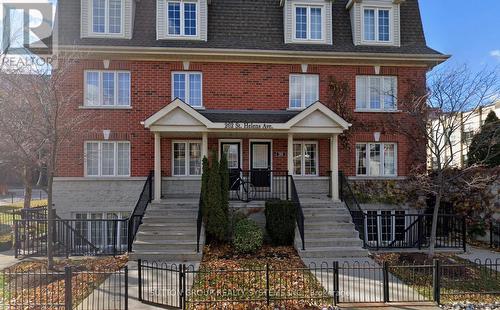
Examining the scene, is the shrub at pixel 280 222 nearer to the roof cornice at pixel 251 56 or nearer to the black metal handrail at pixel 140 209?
the black metal handrail at pixel 140 209

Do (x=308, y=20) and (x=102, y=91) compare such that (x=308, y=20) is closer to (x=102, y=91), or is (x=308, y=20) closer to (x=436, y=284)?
(x=102, y=91)

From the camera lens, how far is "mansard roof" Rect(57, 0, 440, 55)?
45.6 feet

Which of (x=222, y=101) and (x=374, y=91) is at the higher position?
(x=374, y=91)

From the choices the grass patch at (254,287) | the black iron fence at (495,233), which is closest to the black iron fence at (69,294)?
the grass patch at (254,287)

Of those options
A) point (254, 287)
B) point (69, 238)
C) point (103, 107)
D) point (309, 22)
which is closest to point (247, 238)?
point (254, 287)

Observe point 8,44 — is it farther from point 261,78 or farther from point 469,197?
point 469,197

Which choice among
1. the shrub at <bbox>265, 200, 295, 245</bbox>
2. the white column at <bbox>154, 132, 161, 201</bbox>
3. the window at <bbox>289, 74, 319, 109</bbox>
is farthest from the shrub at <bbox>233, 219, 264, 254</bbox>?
the window at <bbox>289, 74, 319, 109</bbox>

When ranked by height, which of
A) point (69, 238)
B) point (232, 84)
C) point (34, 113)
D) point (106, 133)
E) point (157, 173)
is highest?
point (232, 84)

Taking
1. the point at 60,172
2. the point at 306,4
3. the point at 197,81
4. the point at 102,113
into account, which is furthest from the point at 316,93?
the point at 60,172

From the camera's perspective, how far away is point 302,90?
47.5 ft

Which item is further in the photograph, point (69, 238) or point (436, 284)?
point (69, 238)

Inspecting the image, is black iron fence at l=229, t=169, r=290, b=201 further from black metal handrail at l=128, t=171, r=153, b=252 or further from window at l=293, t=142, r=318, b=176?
black metal handrail at l=128, t=171, r=153, b=252

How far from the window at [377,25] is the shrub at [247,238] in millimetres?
9714

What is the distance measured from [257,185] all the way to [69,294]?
345 inches
